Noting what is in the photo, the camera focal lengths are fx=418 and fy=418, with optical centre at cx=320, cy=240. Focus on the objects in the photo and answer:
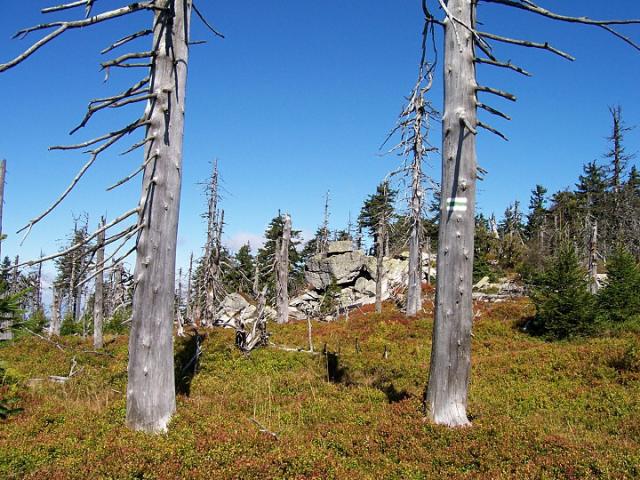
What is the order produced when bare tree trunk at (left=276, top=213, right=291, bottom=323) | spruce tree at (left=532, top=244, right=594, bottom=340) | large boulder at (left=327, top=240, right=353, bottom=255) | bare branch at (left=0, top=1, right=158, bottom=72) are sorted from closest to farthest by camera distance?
bare branch at (left=0, top=1, right=158, bottom=72) → spruce tree at (left=532, top=244, right=594, bottom=340) → bare tree trunk at (left=276, top=213, right=291, bottom=323) → large boulder at (left=327, top=240, right=353, bottom=255)

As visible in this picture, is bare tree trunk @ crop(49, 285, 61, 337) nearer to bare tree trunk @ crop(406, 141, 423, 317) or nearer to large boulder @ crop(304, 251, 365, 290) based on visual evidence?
large boulder @ crop(304, 251, 365, 290)

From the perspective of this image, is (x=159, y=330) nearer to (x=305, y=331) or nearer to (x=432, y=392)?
(x=432, y=392)

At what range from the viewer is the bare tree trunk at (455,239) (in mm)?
5863

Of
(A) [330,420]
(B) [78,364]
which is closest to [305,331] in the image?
(B) [78,364]

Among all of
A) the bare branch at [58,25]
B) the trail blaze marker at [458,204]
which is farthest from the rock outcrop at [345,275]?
the bare branch at [58,25]

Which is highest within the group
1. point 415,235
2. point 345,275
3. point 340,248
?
point 340,248

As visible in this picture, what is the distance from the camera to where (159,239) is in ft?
20.3

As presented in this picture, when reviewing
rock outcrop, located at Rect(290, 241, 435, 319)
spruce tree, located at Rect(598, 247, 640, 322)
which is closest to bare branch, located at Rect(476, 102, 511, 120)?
spruce tree, located at Rect(598, 247, 640, 322)

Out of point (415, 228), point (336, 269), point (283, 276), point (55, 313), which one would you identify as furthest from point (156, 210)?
point (336, 269)

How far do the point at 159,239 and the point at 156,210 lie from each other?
431mm

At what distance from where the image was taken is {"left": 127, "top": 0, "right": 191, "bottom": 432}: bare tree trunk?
19.5 ft

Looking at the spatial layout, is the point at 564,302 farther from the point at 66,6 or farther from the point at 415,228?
the point at 66,6

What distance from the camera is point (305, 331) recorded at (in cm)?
2025

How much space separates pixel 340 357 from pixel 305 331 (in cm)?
710
